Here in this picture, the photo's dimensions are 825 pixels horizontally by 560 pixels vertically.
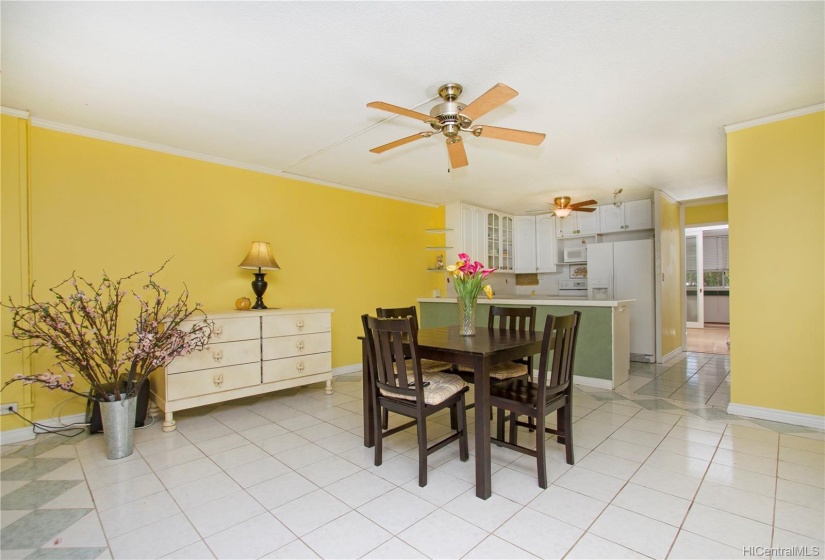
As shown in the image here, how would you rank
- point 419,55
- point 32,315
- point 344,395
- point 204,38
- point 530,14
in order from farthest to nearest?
point 344,395 < point 32,315 < point 419,55 < point 204,38 < point 530,14

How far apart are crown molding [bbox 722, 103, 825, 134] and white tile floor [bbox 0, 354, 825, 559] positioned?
91.3 inches

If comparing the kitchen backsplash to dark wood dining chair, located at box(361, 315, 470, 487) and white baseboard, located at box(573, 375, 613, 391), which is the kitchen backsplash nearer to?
white baseboard, located at box(573, 375, 613, 391)

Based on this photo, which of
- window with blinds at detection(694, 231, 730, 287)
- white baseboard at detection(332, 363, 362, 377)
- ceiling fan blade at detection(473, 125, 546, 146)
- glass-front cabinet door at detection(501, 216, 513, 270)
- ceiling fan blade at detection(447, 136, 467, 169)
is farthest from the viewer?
window with blinds at detection(694, 231, 730, 287)

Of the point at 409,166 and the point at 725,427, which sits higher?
the point at 409,166

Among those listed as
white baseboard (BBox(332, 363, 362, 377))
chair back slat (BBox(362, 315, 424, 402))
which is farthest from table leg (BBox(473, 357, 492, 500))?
white baseboard (BBox(332, 363, 362, 377))

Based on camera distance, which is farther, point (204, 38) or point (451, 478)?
point (451, 478)

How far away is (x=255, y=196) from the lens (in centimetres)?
407

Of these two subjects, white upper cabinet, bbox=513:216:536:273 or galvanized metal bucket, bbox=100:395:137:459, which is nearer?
galvanized metal bucket, bbox=100:395:137:459

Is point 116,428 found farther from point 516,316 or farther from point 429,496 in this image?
point 516,316

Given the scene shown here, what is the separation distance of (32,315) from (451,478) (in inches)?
126

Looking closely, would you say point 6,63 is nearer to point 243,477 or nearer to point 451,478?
point 243,477

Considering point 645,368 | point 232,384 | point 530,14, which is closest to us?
point 530,14

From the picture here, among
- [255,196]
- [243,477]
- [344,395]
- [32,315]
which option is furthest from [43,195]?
[344,395]

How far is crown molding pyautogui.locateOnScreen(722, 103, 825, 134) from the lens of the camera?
2.81 metres
